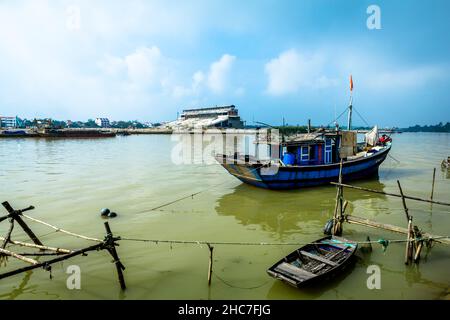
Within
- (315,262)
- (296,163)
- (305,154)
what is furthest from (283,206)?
(315,262)

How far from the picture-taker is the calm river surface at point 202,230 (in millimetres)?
7453

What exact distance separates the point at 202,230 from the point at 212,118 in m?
93.7

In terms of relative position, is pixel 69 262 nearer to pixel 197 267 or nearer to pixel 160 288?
pixel 160 288

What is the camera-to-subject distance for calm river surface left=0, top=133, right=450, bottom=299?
745cm

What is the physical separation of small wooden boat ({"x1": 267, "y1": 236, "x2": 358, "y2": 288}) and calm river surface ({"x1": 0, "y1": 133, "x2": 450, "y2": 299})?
44 centimetres

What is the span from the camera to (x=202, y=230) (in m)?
11.8

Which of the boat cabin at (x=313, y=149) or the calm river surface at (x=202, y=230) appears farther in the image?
the boat cabin at (x=313, y=149)

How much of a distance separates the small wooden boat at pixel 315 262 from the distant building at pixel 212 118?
83706 mm

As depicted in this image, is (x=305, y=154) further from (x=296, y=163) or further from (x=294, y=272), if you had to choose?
(x=294, y=272)

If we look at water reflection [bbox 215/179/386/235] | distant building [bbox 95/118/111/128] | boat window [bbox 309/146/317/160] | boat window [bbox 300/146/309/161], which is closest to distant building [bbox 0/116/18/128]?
distant building [bbox 95/118/111/128]

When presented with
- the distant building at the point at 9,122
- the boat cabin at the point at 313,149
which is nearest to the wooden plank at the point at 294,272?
the boat cabin at the point at 313,149

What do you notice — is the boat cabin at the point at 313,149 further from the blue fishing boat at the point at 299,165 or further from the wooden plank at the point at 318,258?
the wooden plank at the point at 318,258

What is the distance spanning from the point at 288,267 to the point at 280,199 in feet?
29.6
